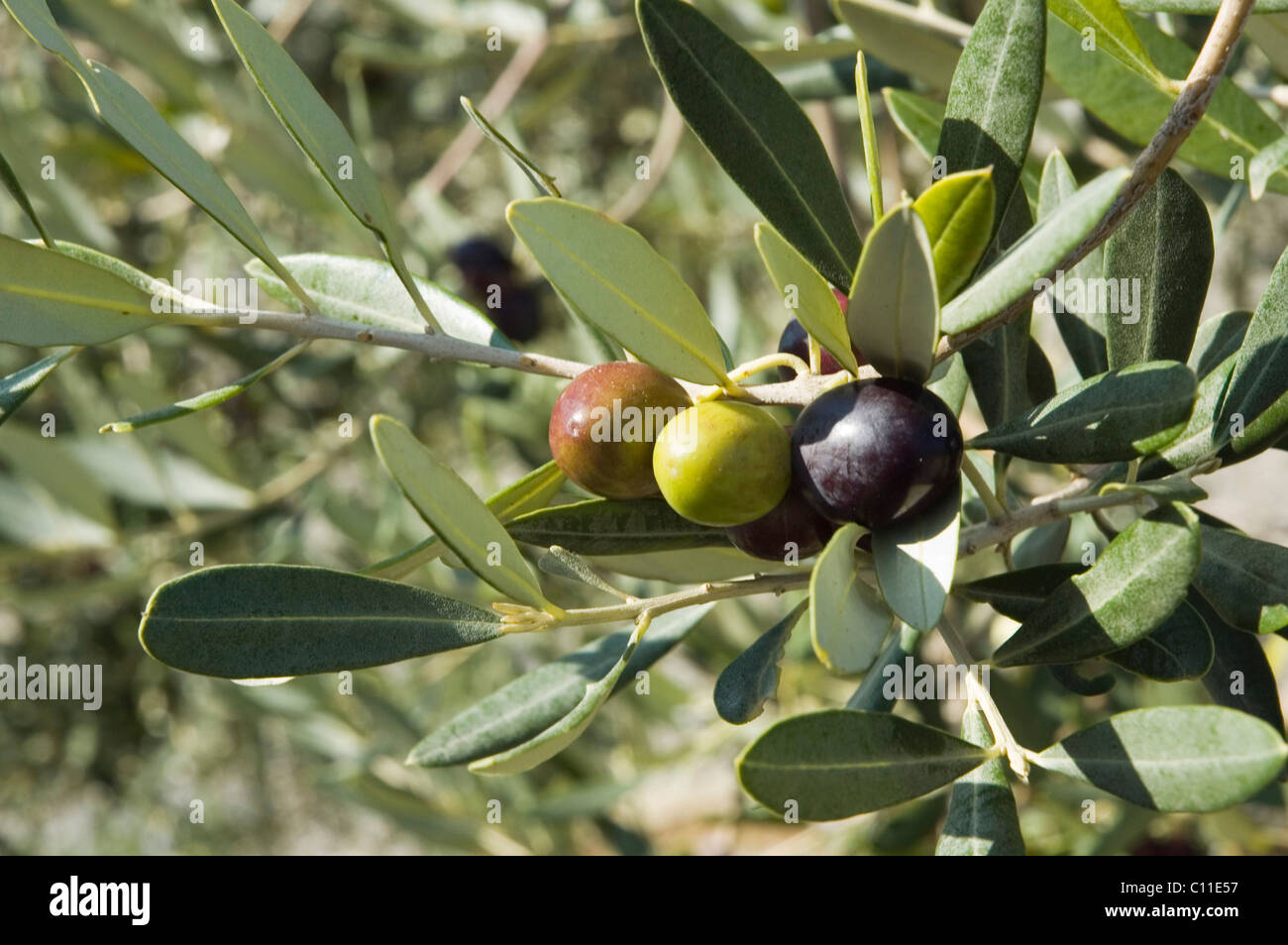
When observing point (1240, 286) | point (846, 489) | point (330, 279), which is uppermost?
point (1240, 286)

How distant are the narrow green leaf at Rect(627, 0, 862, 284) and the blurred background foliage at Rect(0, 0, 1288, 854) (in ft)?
1.96

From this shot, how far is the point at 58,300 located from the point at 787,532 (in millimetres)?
462

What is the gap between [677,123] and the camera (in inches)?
85.1

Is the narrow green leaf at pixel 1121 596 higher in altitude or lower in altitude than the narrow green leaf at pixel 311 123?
lower

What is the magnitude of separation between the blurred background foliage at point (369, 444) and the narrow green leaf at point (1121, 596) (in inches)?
24.1

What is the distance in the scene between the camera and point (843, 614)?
57 centimetres

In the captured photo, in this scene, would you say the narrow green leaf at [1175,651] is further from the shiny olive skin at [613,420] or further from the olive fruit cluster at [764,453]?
the shiny olive skin at [613,420]

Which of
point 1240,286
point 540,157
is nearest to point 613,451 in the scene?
point 1240,286

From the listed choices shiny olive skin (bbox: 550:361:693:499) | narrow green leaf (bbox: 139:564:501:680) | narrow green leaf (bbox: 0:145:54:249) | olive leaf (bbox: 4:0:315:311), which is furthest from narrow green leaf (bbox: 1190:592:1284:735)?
narrow green leaf (bbox: 0:145:54:249)

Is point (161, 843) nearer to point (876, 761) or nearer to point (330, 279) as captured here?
point (330, 279)

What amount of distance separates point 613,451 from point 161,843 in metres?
3.19

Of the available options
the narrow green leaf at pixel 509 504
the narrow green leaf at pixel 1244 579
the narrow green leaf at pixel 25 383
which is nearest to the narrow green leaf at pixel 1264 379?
the narrow green leaf at pixel 1244 579

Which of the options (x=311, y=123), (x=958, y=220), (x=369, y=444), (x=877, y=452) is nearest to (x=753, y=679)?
(x=877, y=452)

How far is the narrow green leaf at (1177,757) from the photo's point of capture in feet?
1.85
